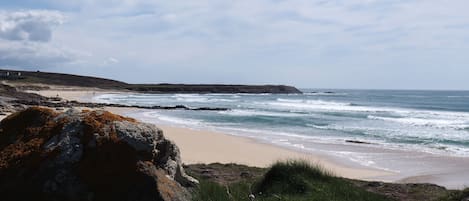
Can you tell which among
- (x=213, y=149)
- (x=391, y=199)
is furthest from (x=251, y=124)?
(x=391, y=199)

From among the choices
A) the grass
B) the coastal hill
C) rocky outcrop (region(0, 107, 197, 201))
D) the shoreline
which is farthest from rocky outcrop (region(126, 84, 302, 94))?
rocky outcrop (region(0, 107, 197, 201))

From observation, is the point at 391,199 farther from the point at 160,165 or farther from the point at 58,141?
the point at 58,141

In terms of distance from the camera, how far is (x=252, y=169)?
9.62 meters

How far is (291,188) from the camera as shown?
6.79 meters

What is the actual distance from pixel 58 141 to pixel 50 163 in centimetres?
31

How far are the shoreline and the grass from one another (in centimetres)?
573

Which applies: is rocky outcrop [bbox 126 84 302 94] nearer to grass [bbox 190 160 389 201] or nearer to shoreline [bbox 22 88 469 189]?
shoreline [bbox 22 88 469 189]

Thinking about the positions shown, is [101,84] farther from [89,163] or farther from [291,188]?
[89,163]

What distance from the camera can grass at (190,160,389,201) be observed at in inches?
228

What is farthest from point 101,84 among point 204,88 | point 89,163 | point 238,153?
point 89,163

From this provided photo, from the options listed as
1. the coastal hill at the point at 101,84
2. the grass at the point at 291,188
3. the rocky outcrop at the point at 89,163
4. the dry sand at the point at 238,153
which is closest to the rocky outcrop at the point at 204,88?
the coastal hill at the point at 101,84

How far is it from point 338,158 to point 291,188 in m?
12.0

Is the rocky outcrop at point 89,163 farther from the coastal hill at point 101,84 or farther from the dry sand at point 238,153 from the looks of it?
the coastal hill at point 101,84

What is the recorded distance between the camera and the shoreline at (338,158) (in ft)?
47.7
